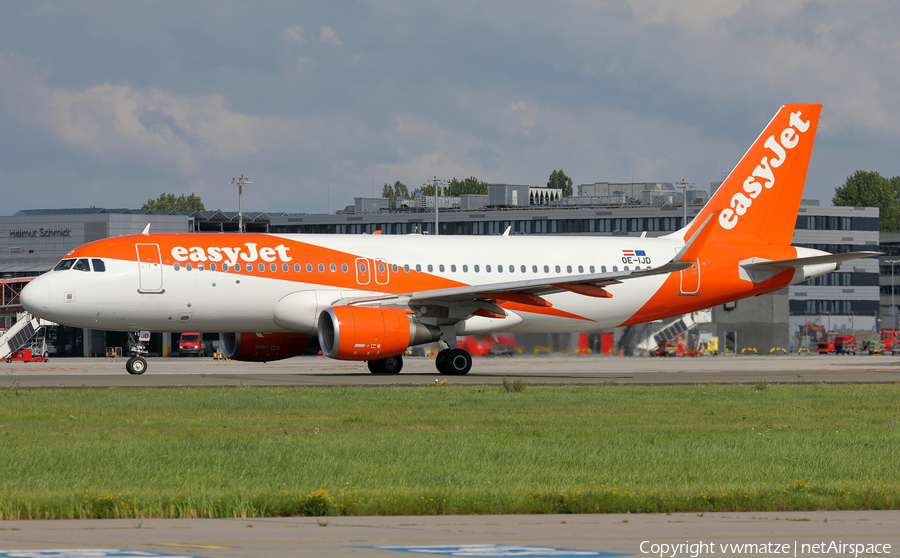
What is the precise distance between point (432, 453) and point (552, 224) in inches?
4500

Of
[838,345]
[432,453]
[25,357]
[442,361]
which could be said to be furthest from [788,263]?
[838,345]

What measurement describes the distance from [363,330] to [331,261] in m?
3.48

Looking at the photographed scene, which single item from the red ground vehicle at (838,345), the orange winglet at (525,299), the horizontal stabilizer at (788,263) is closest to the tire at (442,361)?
the orange winglet at (525,299)

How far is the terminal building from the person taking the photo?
105062 mm

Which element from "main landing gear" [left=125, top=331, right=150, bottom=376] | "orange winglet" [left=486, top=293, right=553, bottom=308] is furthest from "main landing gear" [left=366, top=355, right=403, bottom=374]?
"main landing gear" [left=125, top=331, right=150, bottom=376]

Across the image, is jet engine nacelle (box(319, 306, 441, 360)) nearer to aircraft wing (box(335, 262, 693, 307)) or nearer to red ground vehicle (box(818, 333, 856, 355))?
aircraft wing (box(335, 262, 693, 307))

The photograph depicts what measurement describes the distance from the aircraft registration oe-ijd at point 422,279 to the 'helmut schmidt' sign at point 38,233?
249ft

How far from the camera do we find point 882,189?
189 metres

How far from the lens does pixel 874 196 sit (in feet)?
616

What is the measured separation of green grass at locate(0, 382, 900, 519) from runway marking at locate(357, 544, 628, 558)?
201 cm

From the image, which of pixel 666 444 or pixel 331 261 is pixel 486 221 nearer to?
pixel 331 261

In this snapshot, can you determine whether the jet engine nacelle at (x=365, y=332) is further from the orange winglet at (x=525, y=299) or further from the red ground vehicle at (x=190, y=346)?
the red ground vehicle at (x=190, y=346)

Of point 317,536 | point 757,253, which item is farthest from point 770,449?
point 757,253

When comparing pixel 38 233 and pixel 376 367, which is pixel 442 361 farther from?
pixel 38 233
